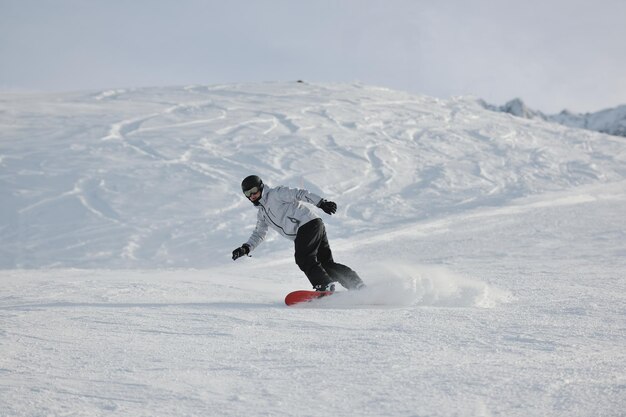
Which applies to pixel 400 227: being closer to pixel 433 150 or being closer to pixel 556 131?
pixel 433 150

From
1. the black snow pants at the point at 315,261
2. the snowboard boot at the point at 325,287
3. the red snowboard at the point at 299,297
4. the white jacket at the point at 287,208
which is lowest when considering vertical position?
the red snowboard at the point at 299,297

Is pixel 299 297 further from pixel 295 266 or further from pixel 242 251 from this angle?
pixel 295 266

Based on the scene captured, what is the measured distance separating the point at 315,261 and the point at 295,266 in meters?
3.14

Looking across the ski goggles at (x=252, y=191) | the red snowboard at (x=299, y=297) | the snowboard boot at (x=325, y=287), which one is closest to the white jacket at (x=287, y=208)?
the ski goggles at (x=252, y=191)

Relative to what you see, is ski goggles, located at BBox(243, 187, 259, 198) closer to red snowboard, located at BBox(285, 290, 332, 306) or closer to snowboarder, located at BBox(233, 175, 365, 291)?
snowboarder, located at BBox(233, 175, 365, 291)

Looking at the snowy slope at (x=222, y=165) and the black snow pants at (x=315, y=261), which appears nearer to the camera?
the black snow pants at (x=315, y=261)

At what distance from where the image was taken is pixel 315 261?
16.8 feet

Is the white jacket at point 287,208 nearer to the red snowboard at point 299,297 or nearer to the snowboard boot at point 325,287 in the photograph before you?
the snowboard boot at point 325,287

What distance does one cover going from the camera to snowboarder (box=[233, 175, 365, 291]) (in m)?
5.09

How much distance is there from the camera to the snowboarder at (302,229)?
509 centimetres

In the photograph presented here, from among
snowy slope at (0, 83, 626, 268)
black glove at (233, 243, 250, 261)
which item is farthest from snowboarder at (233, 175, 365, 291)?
snowy slope at (0, 83, 626, 268)

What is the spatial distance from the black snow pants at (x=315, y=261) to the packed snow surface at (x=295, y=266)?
0.90 feet

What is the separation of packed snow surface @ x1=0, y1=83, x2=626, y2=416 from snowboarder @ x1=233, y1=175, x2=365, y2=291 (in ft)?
1.02

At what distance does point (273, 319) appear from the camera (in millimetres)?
3777
